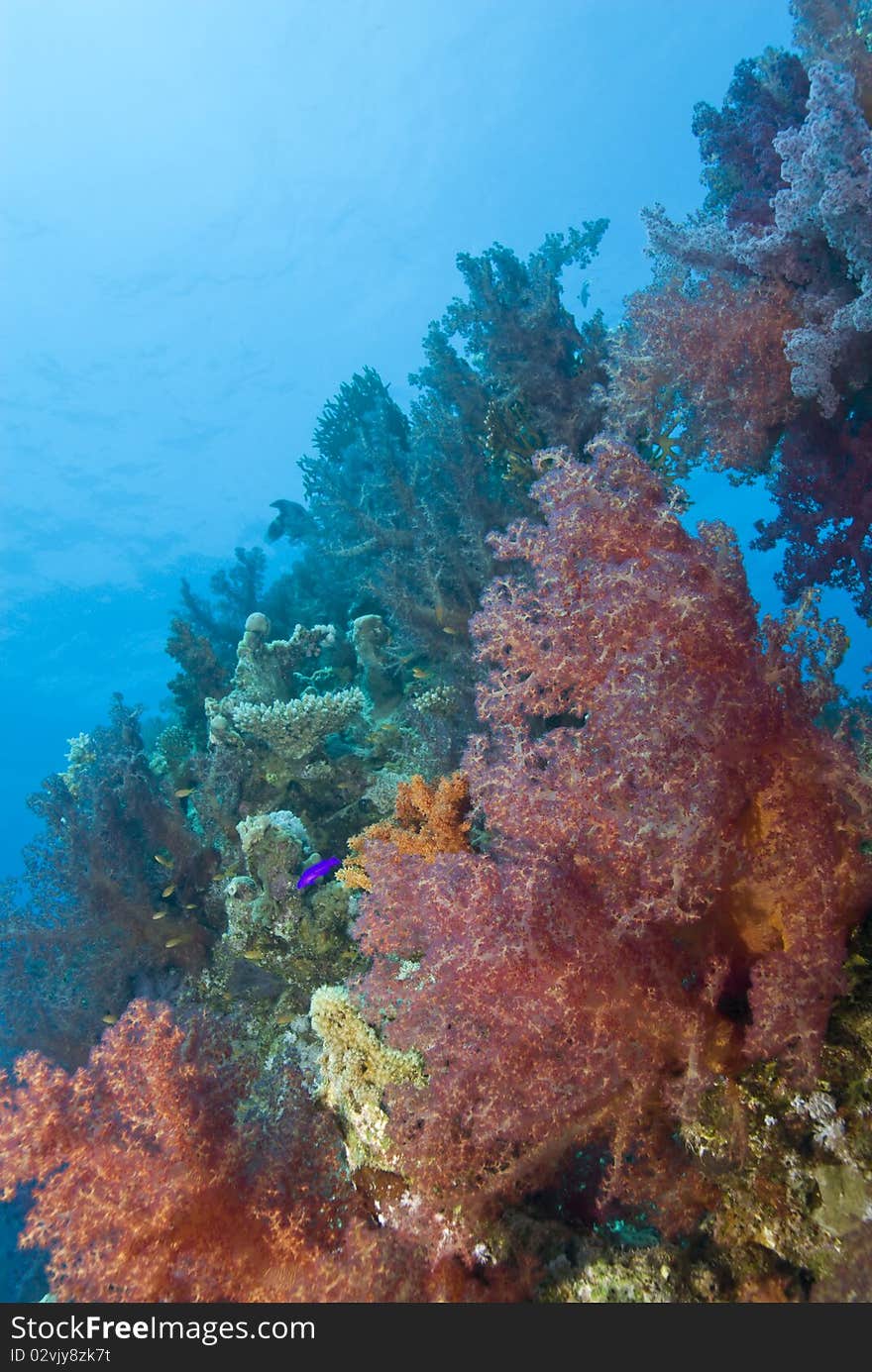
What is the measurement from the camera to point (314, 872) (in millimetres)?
5988

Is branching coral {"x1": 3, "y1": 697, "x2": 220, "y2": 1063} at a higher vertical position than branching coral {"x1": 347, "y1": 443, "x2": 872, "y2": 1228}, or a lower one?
higher

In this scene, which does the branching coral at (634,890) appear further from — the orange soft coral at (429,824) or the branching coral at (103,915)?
the branching coral at (103,915)

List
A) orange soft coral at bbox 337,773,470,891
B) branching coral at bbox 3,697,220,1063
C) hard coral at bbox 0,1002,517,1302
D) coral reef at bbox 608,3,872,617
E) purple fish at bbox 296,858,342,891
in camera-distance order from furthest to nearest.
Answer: branching coral at bbox 3,697,220,1063
purple fish at bbox 296,858,342,891
orange soft coral at bbox 337,773,470,891
coral reef at bbox 608,3,872,617
hard coral at bbox 0,1002,517,1302

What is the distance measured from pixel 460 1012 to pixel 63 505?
6482 centimetres

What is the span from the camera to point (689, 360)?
496 centimetres

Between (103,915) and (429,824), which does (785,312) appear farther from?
(103,915)

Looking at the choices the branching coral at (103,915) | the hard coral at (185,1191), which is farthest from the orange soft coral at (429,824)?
the branching coral at (103,915)

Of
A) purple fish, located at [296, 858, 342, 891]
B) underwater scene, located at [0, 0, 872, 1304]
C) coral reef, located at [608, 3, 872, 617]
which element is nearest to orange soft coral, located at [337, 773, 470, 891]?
underwater scene, located at [0, 0, 872, 1304]

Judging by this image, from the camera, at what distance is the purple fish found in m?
5.93

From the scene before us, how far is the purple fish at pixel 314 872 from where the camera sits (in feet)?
19.5

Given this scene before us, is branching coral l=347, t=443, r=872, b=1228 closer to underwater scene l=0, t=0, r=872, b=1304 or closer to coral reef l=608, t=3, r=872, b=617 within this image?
underwater scene l=0, t=0, r=872, b=1304

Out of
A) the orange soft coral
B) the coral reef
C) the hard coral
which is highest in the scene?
the coral reef

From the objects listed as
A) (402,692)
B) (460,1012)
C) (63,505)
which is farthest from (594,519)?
(63,505)

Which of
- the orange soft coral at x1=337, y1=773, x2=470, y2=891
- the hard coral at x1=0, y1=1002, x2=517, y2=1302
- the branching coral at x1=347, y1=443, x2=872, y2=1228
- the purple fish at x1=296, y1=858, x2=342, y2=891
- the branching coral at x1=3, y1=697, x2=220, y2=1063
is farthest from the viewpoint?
the branching coral at x1=3, y1=697, x2=220, y2=1063
